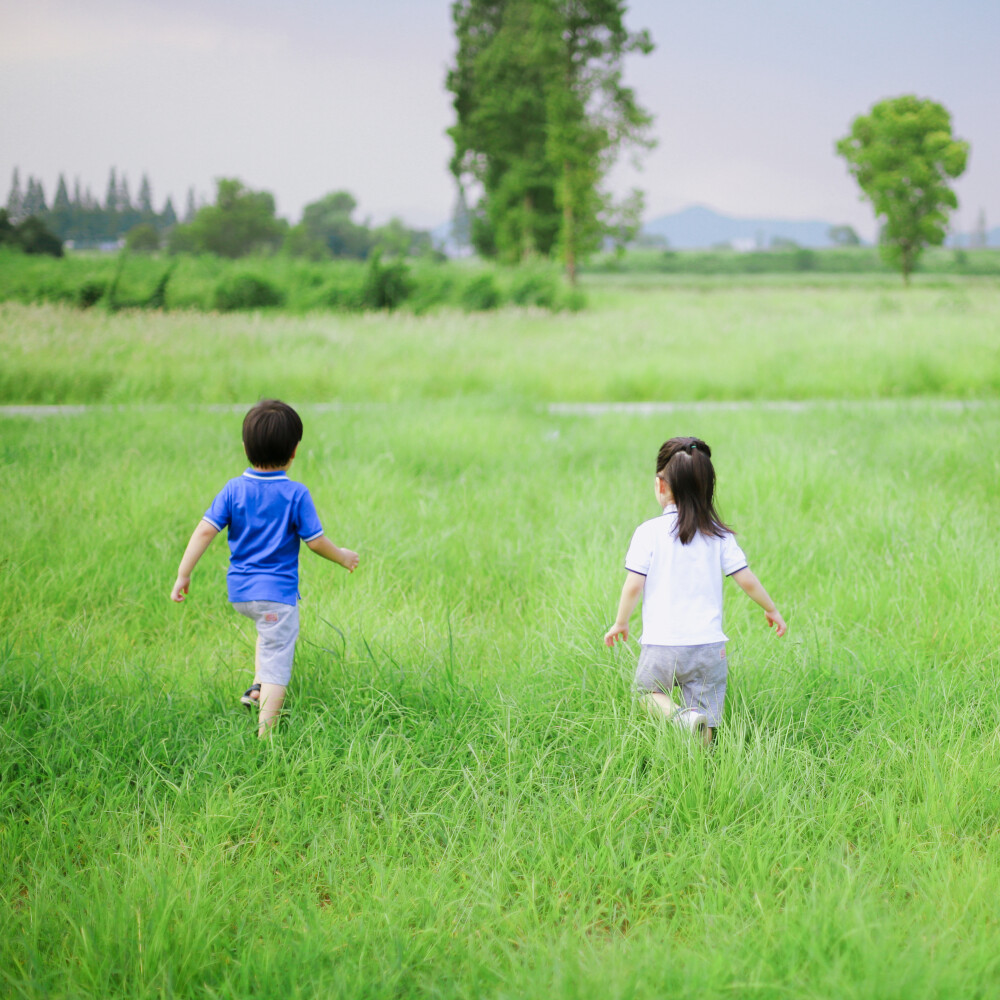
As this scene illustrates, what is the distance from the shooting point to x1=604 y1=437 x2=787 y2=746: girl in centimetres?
253

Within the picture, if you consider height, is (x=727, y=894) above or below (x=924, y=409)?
below

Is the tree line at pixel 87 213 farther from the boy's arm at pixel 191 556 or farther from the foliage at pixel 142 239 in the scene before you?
the boy's arm at pixel 191 556

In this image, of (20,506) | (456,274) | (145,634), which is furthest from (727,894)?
(456,274)

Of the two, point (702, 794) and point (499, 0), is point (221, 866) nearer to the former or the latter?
point (702, 794)

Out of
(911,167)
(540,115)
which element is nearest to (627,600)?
(540,115)

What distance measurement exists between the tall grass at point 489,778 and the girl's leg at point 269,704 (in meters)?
0.07

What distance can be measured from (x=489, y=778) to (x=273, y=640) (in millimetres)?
959

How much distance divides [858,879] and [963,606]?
2.08 metres

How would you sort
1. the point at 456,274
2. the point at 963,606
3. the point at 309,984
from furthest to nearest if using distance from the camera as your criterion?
the point at 456,274
the point at 963,606
the point at 309,984

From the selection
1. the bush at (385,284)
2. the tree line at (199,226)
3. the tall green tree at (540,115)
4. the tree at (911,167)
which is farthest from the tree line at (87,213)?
the tree at (911,167)

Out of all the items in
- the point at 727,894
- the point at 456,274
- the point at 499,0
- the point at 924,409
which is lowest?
the point at 727,894

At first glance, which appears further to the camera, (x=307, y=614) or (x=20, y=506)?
(x=20, y=506)

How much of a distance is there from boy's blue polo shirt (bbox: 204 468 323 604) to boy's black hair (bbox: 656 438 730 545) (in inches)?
51.6

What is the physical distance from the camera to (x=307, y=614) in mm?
3750
